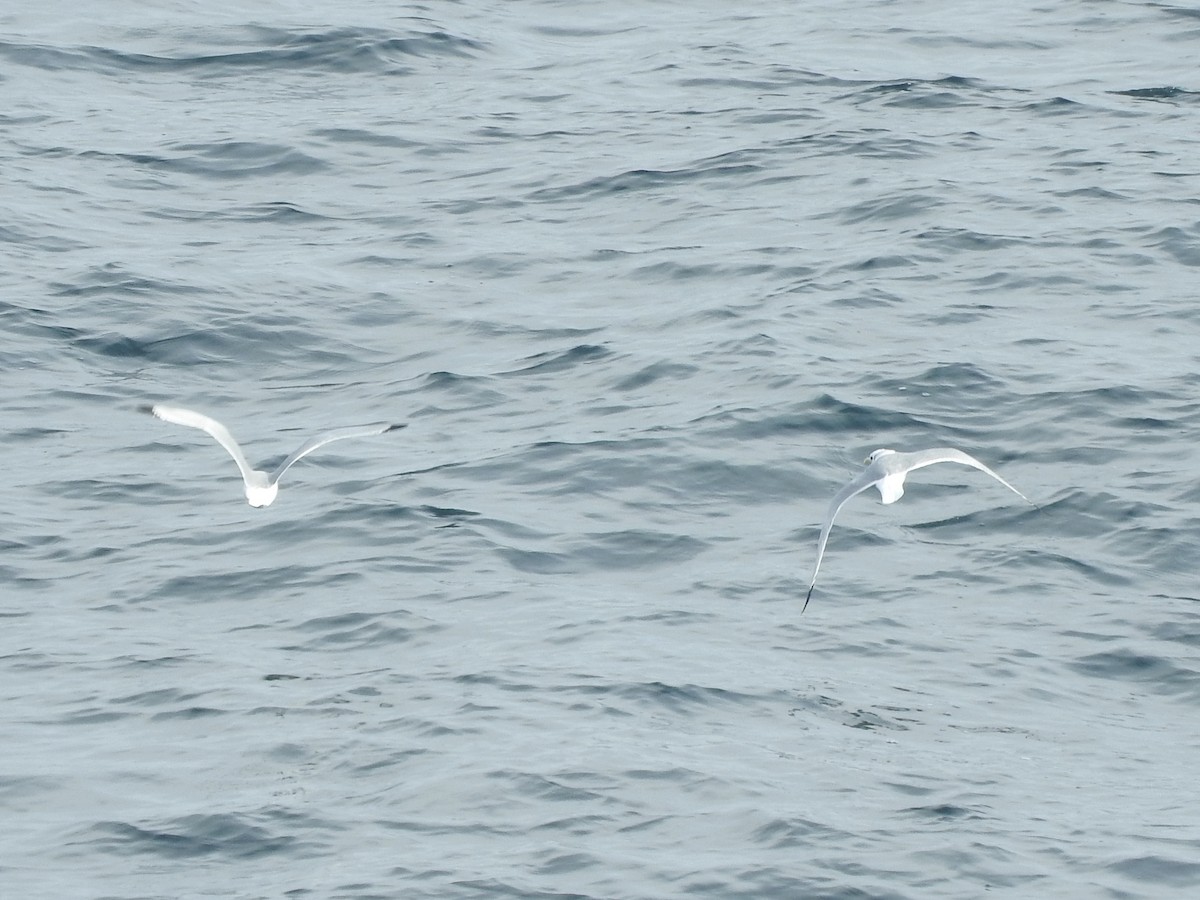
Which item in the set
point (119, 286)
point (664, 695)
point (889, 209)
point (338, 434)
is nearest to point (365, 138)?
point (119, 286)

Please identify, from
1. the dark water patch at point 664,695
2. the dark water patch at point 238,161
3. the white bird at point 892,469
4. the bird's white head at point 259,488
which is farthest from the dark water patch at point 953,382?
the dark water patch at point 238,161

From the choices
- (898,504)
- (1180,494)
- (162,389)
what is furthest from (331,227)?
(1180,494)

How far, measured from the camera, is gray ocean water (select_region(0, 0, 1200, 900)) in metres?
11.9

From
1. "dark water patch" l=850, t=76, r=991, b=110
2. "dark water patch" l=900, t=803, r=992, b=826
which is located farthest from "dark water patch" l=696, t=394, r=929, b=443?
"dark water patch" l=850, t=76, r=991, b=110

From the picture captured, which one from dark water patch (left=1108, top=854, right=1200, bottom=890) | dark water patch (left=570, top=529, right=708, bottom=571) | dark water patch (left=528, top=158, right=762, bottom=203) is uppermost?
dark water patch (left=528, top=158, right=762, bottom=203)

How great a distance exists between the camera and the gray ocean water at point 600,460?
11930mm

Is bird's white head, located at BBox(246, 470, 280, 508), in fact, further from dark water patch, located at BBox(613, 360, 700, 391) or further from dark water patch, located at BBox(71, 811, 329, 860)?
dark water patch, located at BBox(613, 360, 700, 391)

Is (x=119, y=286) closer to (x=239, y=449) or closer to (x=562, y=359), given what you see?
(x=562, y=359)

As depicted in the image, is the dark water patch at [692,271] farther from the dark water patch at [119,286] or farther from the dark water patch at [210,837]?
the dark water patch at [210,837]

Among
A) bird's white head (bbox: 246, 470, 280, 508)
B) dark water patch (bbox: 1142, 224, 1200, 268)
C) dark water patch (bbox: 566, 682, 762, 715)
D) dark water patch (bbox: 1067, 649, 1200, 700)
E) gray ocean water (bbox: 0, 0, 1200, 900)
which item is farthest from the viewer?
dark water patch (bbox: 1142, 224, 1200, 268)

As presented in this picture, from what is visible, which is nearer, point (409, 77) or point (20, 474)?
point (20, 474)

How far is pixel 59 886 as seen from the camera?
11.2 meters

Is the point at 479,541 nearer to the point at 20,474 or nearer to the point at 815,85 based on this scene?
the point at 20,474

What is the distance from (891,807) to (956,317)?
25.9ft
